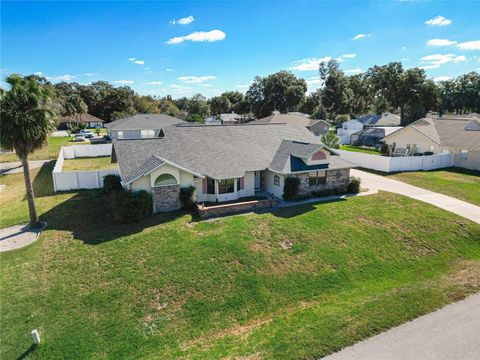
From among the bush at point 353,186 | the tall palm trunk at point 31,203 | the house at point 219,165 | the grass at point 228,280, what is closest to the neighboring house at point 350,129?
the bush at point 353,186

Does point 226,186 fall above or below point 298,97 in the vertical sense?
below

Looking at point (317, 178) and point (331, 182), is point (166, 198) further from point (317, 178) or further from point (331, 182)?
point (331, 182)

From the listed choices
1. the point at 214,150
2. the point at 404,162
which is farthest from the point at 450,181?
the point at 214,150

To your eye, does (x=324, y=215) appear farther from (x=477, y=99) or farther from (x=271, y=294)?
(x=477, y=99)

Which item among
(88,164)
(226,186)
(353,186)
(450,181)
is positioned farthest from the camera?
(88,164)

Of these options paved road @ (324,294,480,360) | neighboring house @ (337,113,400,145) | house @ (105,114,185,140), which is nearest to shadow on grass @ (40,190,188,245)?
paved road @ (324,294,480,360)

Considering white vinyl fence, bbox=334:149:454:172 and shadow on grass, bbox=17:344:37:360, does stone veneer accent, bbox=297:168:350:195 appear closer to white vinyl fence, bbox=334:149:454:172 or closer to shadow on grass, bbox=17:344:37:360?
white vinyl fence, bbox=334:149:454:172
